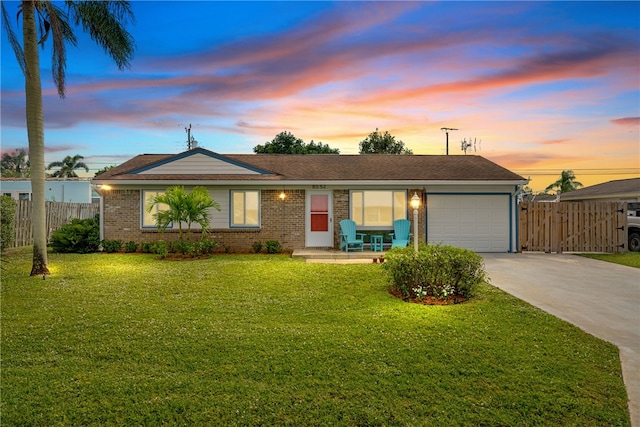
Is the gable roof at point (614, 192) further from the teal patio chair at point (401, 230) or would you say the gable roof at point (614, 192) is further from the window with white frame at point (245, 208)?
the window with white frame at point (245, 208)

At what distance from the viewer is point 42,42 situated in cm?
945

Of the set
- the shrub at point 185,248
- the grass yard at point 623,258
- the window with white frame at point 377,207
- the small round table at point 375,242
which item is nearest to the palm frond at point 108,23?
the shrub at point 185,248

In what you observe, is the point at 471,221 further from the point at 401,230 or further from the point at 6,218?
the point at 6,218

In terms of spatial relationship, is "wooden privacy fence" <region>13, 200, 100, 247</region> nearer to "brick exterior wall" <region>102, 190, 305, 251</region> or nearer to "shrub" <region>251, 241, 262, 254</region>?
"brick exterior wall" <region>102, 190, 305, 251</region>

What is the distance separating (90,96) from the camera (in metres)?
15.7

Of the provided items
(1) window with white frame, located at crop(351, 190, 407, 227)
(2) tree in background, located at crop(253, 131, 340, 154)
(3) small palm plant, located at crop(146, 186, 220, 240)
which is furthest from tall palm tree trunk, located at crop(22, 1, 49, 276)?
(2) tree in background, located at crop(253, 131, 340, 154)

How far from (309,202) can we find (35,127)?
8.29m

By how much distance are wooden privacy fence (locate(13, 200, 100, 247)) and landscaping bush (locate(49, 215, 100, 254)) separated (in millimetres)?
2390

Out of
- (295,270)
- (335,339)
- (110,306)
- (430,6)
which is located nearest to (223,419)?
(335,339)

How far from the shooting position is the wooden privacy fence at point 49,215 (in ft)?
49.2

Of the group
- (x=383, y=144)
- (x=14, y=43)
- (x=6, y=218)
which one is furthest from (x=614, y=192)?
(x=6, y=218)

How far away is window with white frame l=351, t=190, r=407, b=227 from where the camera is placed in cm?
1427

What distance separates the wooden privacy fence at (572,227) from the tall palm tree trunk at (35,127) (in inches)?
594

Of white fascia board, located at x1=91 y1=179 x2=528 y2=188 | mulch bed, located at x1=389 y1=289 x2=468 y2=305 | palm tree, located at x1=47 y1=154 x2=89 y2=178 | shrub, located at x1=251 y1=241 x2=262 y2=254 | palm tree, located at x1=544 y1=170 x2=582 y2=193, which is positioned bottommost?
mulch bed, located at x1=389 y1=289 x2=468 y2=305
